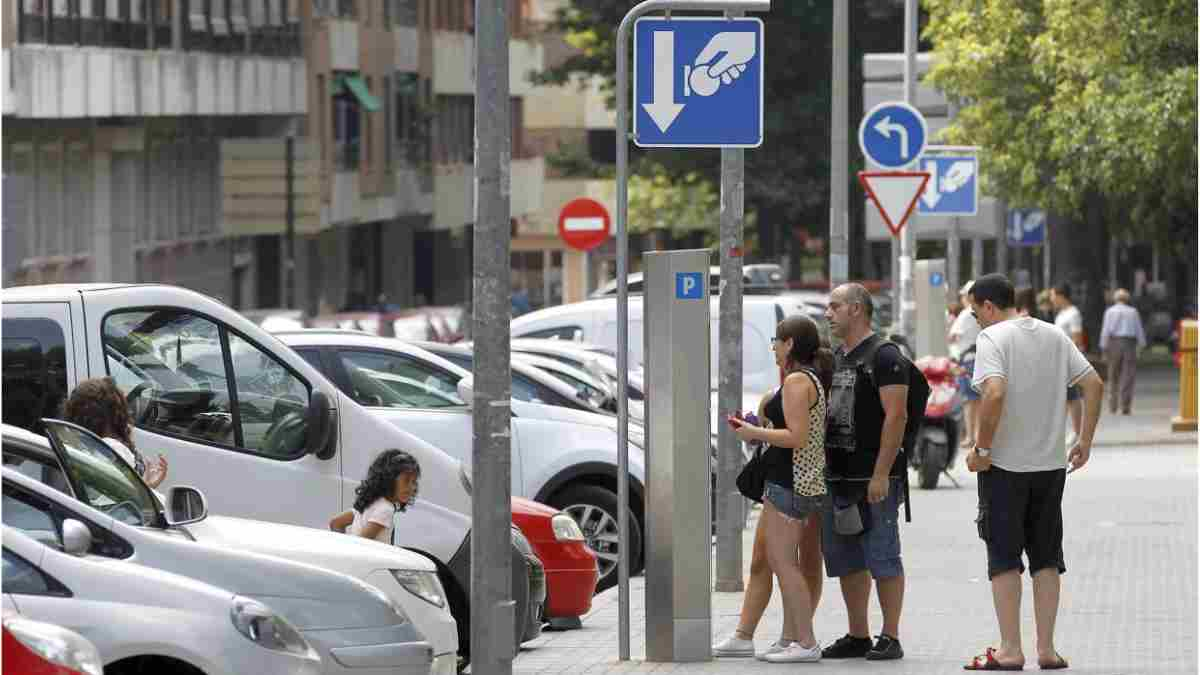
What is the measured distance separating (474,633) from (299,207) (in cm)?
4550

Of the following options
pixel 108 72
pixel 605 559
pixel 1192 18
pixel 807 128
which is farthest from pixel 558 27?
pixel 605 559

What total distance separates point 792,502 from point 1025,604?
313cm

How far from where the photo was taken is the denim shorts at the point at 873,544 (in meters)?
11.6

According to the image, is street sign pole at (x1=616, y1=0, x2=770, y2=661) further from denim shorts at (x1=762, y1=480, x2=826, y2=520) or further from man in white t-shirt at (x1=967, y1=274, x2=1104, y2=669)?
man in white t-shirt at (x1=967, y1=274, x2=1104, y2=669)

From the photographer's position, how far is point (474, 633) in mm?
9977

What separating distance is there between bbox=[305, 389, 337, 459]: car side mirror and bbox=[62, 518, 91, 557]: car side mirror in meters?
3.75

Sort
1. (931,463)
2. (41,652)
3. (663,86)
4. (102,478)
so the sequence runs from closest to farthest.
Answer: (41,652) → (102,478) → (663,86) → (931,463)

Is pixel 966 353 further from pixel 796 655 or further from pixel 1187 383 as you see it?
pixel 796 655

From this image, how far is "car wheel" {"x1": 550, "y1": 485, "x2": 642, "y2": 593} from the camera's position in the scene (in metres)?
16.0

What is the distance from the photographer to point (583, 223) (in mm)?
33844

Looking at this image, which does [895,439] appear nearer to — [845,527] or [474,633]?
[845,527]

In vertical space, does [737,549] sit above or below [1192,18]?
below

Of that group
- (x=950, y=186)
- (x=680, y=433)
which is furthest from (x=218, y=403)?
(x=950, y=186)

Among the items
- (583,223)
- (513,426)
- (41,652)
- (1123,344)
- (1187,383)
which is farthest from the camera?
(1123,344)
